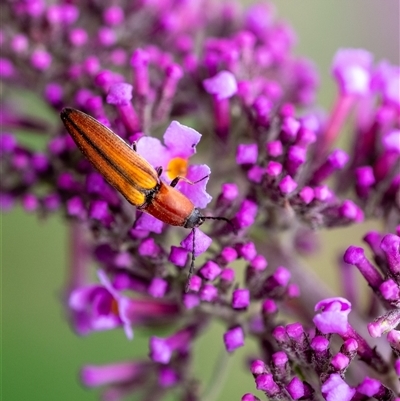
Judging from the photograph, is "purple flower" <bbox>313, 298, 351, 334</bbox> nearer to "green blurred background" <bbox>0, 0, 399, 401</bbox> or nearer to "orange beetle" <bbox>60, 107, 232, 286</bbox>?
→ "orange beetle" <bbox>60, 107, 232, 286</bbox>

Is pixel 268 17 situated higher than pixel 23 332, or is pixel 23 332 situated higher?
pixel 268 17

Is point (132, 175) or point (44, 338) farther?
point (44, 338)

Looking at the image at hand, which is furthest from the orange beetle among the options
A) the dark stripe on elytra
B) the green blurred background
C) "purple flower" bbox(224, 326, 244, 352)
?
the green blurred background

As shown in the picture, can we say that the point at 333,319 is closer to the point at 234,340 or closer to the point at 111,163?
the point at 234,340

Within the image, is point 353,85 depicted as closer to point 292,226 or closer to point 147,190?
point 292,226

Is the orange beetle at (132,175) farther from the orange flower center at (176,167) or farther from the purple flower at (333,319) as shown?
→ the purple flower at (333,319)

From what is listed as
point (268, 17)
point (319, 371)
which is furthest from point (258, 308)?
point (268, 17)

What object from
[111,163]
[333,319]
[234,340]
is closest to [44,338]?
[234,340]

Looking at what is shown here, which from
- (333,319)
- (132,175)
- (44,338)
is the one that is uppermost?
(132,175)

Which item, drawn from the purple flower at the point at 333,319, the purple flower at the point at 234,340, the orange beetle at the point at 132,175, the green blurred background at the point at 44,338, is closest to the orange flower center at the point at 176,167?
the orange beetle at the point at 132,175
